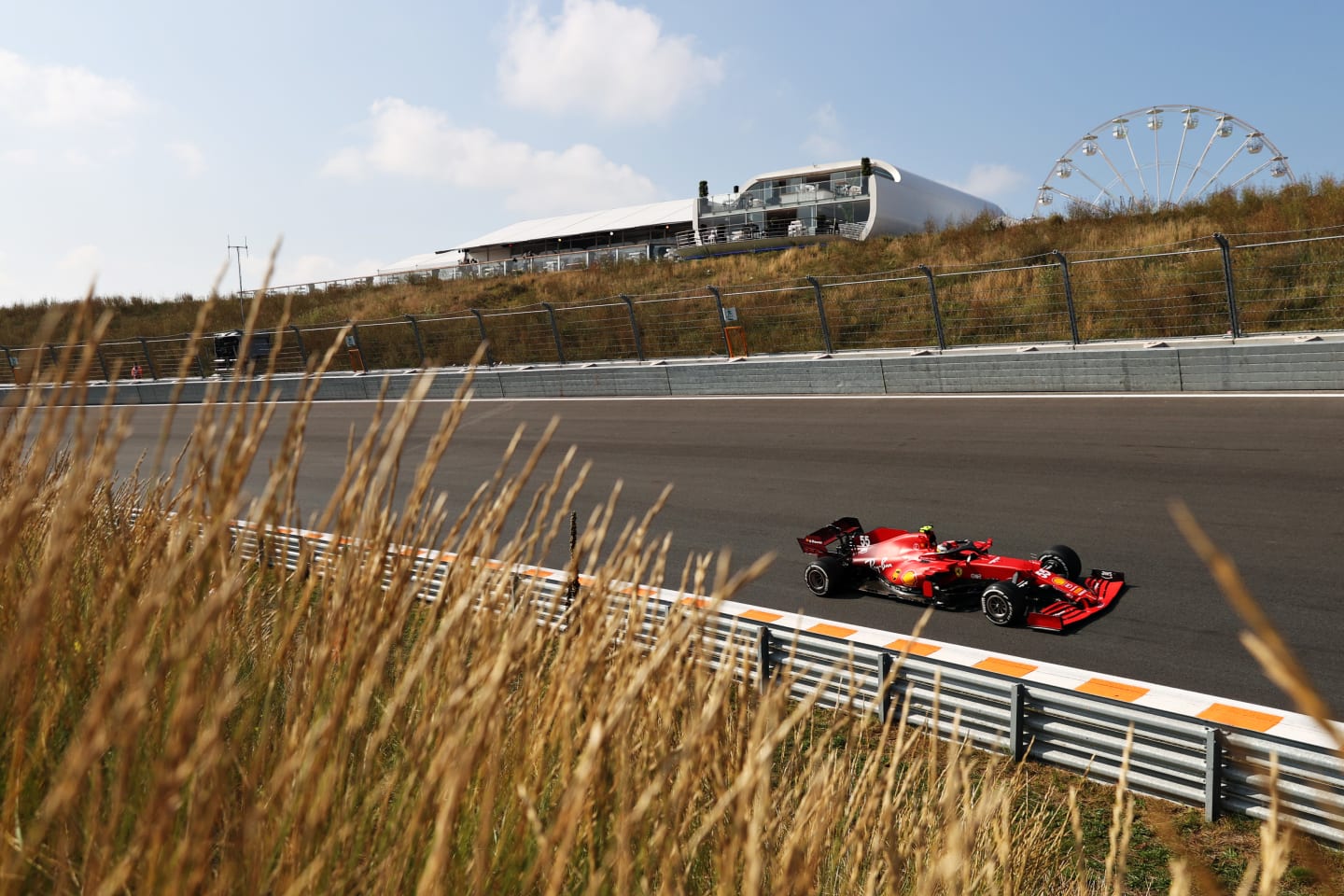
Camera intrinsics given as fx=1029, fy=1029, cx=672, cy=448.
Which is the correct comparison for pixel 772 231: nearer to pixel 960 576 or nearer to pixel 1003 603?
pixel 960 576

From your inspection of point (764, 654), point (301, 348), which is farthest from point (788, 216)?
point (764, 654)

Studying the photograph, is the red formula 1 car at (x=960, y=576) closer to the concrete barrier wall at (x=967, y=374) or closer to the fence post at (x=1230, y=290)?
the concrete barrier wall at (x=967, y=374)

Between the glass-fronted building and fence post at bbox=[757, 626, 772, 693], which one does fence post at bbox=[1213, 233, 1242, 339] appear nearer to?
fence post at bbox=[757, 626, 772, 693]

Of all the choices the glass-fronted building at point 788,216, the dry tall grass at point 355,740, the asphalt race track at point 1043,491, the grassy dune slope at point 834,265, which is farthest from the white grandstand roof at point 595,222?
the dry tall grass at point 355,740

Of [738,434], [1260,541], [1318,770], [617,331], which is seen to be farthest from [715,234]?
[1318,770]

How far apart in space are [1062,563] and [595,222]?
74.5 metres

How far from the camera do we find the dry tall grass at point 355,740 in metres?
1.27

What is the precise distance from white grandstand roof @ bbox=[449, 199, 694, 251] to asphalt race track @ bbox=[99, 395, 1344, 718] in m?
58.2

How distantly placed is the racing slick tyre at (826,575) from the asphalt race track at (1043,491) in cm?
11

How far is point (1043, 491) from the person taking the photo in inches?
413

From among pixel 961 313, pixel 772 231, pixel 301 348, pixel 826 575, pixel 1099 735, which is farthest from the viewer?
pixel 772 231

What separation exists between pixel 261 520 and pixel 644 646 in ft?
4.98

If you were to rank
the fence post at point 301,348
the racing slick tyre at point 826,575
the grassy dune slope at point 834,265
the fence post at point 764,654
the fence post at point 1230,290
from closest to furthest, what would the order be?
the fence post at point 764,654, the racing slick tyre at point 826,575, the fence post at point 1230,290, the grassy dune slope at point 834,265, the fence post at point 301,348

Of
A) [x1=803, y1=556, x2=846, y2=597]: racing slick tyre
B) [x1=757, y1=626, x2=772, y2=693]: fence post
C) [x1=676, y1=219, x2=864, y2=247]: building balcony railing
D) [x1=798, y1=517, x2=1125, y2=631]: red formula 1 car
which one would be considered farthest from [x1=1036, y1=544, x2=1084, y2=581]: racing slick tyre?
[x1=676, y1=219, x2=864, y2=247]: building balcony railing
